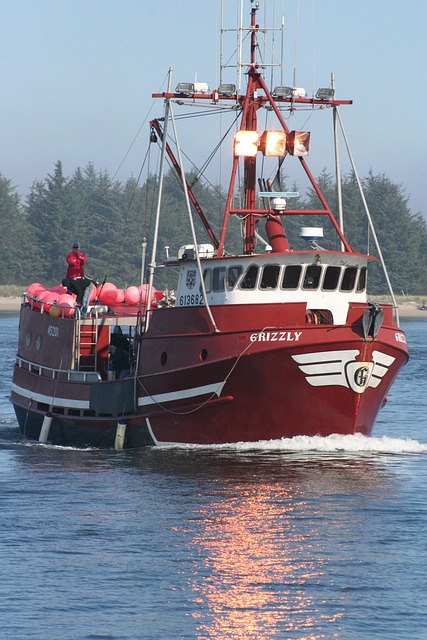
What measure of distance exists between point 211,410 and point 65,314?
7.45 metres

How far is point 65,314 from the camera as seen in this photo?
3497 centimetres

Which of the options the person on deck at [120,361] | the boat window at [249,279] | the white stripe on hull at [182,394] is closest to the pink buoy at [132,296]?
the person on deck at [120,361]

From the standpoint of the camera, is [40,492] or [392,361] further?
[392,361]

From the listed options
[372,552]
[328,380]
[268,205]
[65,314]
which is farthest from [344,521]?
[65,314]

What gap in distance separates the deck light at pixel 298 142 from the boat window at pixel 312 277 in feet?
10.9

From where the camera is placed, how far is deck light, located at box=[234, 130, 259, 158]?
101 ft

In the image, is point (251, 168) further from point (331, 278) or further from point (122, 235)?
point (122, 235)

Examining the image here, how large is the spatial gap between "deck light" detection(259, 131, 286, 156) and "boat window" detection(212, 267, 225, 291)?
134 inches

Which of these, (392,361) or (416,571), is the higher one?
(392,361)

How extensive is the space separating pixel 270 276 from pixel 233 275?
89cm

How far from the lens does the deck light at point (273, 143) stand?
3084cm

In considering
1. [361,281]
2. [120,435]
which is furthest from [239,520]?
[361,281]

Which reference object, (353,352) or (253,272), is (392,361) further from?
(253,272)

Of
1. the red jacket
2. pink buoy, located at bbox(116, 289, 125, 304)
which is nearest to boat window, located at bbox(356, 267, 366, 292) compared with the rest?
pink buoy, located at bbox(116, 289, 125, 304)
